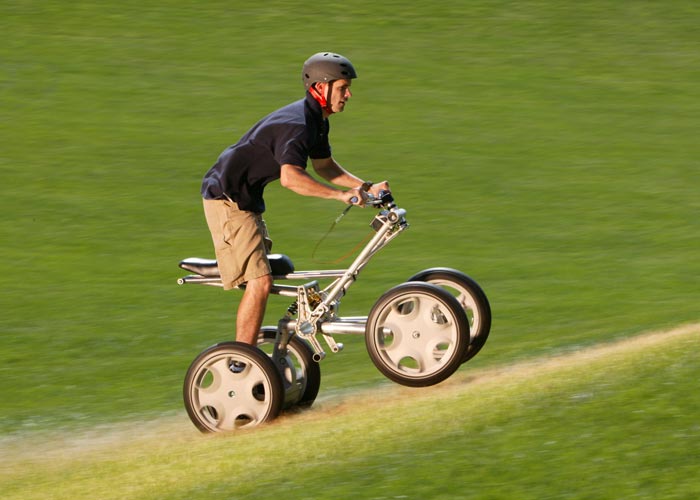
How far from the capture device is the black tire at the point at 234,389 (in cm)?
970

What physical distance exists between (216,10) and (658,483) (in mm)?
29491

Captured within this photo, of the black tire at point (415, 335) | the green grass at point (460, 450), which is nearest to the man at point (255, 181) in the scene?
the black tire at point (415, 335)

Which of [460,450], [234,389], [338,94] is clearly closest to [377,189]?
[338,94]

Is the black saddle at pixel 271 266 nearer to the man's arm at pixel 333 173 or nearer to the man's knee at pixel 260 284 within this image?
the man's knee at pixel 260 284

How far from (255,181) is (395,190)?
41.2 ft

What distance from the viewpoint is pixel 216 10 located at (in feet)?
116

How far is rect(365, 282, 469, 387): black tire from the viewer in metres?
9.42

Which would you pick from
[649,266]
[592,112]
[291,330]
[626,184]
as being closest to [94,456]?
[291,330]

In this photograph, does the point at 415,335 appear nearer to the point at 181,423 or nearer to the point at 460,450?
the point at 460,450

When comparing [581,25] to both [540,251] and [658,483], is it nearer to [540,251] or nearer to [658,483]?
[540,251]

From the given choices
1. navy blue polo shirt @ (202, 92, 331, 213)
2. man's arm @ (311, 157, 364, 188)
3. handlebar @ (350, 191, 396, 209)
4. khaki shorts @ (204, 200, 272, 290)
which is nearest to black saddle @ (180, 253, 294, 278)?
khaki shorts @ (204, 200, 272, 290)

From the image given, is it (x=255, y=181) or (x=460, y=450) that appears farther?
(x=255, y=181)

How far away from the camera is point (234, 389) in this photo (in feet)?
32.2

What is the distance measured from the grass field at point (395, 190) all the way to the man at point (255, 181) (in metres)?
1.06
